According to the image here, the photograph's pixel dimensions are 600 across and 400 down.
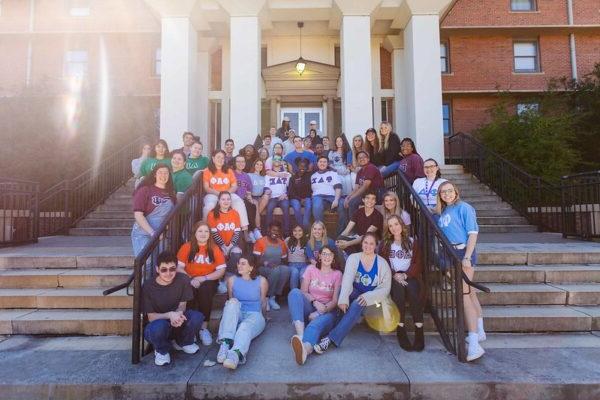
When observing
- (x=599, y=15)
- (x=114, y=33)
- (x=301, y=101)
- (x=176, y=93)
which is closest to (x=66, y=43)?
(x=114, y=33)

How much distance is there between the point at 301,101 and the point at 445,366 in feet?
44.1

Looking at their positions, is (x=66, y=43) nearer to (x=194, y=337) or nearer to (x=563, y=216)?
(x=194, y=337)

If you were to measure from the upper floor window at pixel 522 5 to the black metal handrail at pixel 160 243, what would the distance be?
19504 mm

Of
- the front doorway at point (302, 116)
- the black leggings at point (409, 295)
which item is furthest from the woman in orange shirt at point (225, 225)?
the front doorway at point (302, 116)

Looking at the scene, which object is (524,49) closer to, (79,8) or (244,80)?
(244,80)

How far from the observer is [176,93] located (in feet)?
39.7

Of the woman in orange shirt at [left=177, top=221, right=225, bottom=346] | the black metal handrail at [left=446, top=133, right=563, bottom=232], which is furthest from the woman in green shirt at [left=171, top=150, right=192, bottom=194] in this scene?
the black metal handrail at [left=446, top=133, right=563, bottom=232]

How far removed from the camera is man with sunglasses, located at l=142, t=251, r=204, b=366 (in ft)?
12.2

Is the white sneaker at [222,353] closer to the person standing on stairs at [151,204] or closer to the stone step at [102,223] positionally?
the person standing on stairs at [151,204]

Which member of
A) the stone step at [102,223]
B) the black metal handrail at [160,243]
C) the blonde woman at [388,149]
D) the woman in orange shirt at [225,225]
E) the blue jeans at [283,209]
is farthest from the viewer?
the stone step at [102,223]

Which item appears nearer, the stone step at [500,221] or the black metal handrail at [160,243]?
the black metal handrail at [160,243]

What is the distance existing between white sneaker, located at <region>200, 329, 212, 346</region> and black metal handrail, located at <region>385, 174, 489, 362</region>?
7.97ft

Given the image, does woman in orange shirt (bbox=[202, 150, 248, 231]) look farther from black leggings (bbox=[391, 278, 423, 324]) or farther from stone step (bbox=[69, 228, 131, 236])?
stone step (bbox=[69, 228, 131, 236])

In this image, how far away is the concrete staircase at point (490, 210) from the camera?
8.47 m
